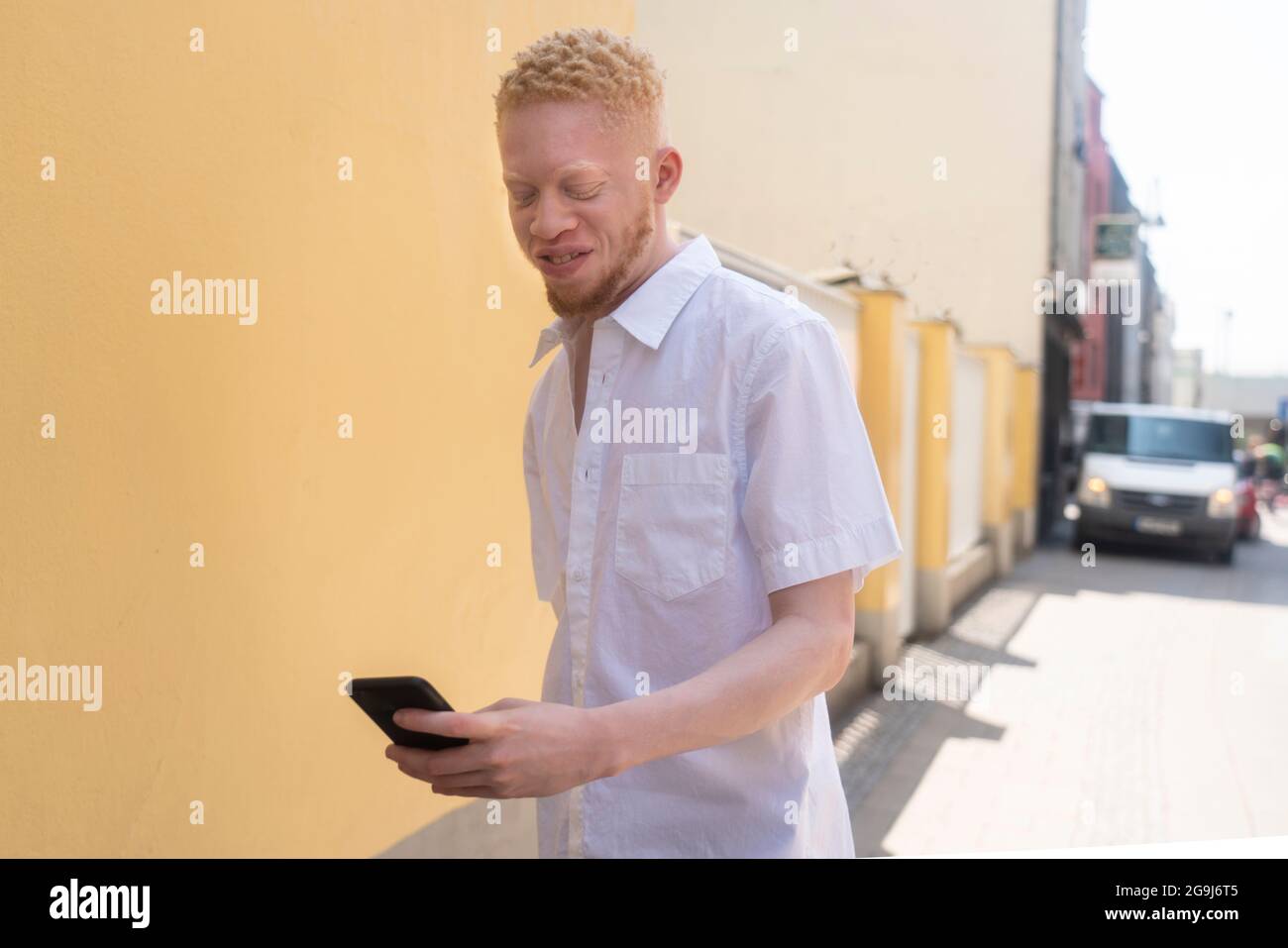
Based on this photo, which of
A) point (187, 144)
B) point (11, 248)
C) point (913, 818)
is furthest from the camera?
point (913, 818)

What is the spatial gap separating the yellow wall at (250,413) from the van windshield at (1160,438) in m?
14.4

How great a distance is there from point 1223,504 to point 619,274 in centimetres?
1570

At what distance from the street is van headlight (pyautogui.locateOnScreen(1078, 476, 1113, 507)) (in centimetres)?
435

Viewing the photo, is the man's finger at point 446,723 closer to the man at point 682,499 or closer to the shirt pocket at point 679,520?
the man at point 682,499

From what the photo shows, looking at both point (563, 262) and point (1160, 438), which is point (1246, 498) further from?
point (563, 262)

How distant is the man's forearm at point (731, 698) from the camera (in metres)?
1.36

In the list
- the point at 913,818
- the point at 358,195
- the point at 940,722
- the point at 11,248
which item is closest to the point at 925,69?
the point at 940,722

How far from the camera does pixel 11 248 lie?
2086mm

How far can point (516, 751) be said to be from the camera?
4.25 ft

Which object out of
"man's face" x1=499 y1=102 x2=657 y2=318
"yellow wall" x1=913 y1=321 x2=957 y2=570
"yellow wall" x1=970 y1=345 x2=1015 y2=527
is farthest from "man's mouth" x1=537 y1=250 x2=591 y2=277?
"yellow wall" x1=970 y1=345 x2=1015 y2=527

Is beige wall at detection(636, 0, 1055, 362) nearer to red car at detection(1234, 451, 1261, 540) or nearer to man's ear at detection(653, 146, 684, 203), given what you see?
red car at detection(1234, 451, 1261, 540)

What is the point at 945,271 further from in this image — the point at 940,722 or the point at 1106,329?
the point at 1106,329
